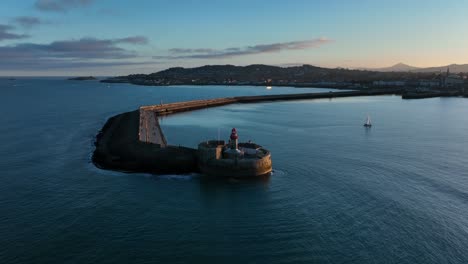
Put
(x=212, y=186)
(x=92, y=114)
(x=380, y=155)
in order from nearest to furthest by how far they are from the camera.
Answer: (x=212, y=186)
(x=380, y=155)
(x=92, y=114)

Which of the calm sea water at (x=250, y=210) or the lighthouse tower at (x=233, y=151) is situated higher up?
the lighthouse tower at (x=233, y=151)

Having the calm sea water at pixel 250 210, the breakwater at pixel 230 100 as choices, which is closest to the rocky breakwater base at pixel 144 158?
the calm sea water at pixel 250 210

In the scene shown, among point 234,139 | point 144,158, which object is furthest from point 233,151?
point 144,158

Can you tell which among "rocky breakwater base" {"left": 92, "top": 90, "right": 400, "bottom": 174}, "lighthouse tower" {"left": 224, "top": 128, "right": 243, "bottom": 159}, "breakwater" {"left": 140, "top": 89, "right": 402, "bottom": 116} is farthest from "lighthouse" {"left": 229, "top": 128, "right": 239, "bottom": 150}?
"breakwater" {"left": 140, "top": 89, "right": 402, "bottom": 116}

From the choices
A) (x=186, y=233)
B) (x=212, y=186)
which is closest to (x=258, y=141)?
(x=212, y=186)

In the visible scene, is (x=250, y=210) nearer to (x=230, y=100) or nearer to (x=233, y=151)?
(x=233, y=151)

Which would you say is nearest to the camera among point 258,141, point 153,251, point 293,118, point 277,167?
point 153,251

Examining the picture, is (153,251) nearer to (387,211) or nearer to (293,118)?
(387,211)

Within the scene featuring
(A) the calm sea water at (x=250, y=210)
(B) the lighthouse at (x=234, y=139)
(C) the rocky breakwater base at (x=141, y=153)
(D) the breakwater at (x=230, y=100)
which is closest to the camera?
(A) the calm sea water at (x=250, y=210)

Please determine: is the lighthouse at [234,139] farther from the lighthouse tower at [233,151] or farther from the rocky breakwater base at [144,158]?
the rocky breakwater base at [144,158]

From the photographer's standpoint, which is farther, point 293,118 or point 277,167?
point 293,118

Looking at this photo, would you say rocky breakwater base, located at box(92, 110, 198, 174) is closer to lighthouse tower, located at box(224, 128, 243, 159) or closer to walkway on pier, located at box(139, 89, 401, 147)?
walkway on pier, located at box(139, 89, 401, 147)
